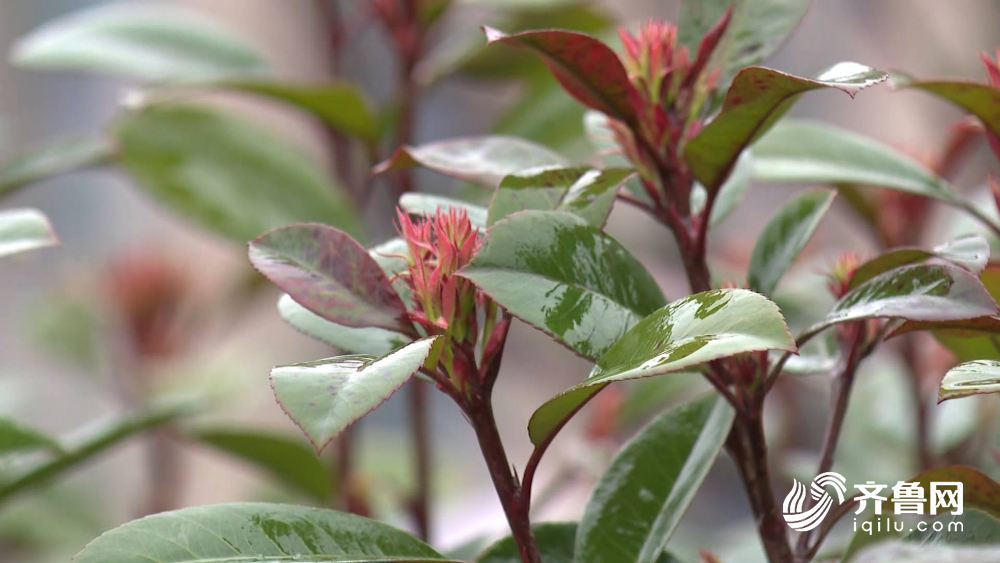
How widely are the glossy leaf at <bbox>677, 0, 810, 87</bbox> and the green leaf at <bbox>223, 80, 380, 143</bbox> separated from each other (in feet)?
1.52

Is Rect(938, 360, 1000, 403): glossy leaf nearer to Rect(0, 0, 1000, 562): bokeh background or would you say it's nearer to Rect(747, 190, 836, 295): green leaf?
Rect(747, 190, 836, 295): green leaf

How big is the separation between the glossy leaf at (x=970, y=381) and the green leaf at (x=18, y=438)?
1.51 feet

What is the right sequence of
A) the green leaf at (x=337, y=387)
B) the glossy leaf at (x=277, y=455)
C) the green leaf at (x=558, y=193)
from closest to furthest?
the green leaf at (x=337, y=387) → the green leaf at (x=558, y=193) → the glossy leaf at (x=277, y=455)

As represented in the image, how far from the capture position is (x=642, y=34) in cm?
41

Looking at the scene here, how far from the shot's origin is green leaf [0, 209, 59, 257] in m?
0.39

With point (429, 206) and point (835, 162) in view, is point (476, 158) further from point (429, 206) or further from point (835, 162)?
point (835, 162)

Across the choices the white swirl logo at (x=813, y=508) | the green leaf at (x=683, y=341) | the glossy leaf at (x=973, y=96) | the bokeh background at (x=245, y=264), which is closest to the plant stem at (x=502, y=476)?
the green leaf at (x=683, y=341)

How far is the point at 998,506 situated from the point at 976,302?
9 centimetres

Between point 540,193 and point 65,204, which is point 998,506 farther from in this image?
point 65,204

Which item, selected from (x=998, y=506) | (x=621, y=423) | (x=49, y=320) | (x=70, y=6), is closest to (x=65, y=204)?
(x=70, y=6)

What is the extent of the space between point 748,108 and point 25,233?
0.31 metres

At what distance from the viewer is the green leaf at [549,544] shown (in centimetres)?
38

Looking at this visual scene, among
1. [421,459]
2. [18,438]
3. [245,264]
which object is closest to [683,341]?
[18,438]

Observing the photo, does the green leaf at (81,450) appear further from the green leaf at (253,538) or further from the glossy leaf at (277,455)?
the green leaf at (253,538)
